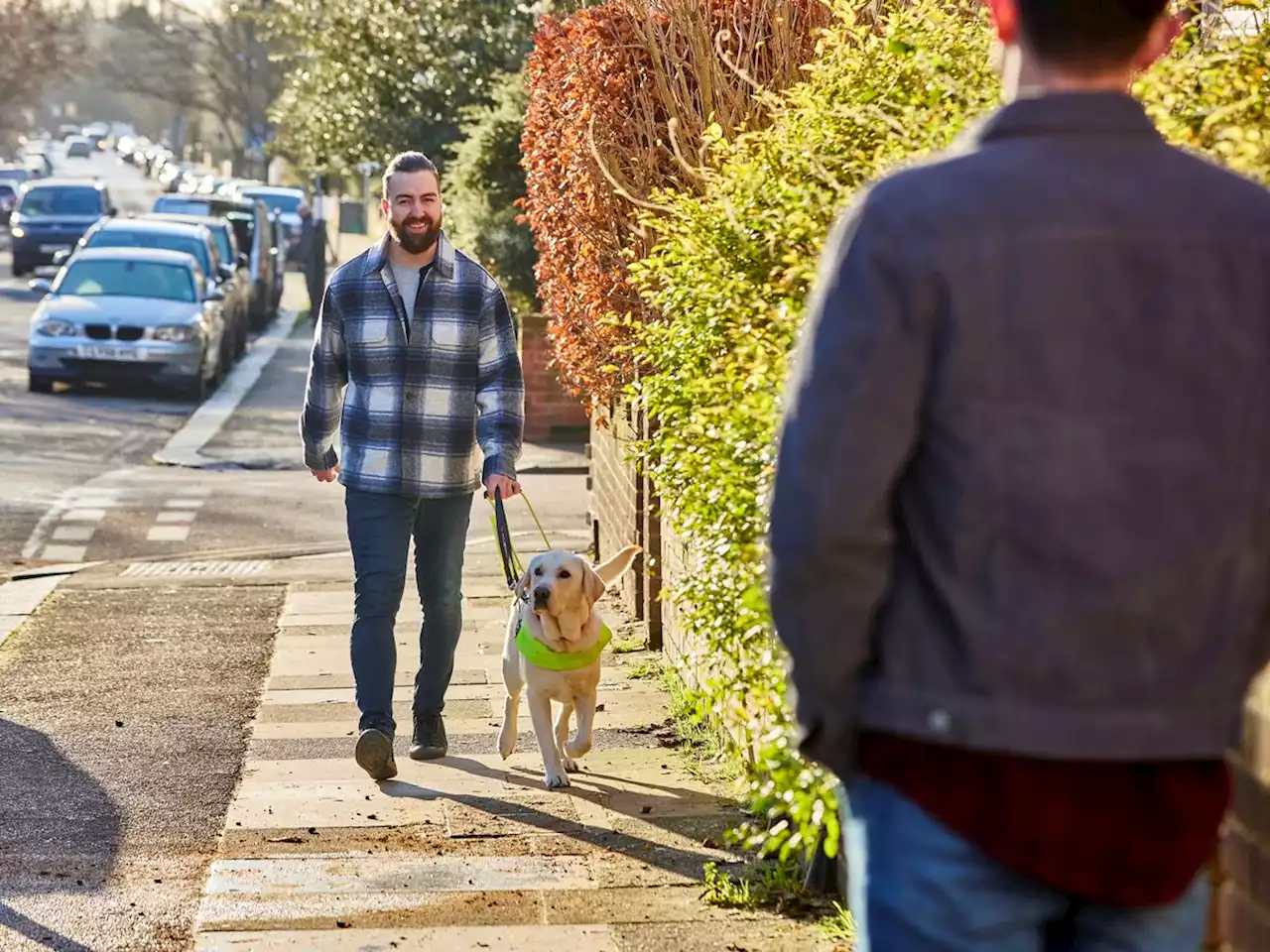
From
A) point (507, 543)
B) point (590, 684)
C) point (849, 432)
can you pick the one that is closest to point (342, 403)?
point (507, 543)

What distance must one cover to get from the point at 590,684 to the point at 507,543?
1.90 ft

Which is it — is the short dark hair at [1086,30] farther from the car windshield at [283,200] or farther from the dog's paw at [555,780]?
the car windshield at [283,200]

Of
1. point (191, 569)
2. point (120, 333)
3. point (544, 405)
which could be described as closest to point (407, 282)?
point (191, 569)

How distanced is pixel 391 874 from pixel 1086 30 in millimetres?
3869

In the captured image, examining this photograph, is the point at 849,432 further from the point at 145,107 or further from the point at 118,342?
the point at 145,107

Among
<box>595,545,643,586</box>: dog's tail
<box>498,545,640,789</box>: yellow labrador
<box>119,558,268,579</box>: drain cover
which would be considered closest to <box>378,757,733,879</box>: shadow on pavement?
<box>498,545,640,789</box>: yellow labrador

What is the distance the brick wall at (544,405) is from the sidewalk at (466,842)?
32.6ft

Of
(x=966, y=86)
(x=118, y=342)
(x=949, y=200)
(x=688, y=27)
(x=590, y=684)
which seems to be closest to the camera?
(x=949, y=200)

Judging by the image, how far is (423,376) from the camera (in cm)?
701

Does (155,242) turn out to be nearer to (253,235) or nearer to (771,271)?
(253,235)

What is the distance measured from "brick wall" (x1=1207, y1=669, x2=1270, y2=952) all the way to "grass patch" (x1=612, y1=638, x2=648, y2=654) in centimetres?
550

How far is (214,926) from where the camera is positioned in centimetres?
524

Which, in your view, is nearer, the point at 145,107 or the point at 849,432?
the point at 849,432

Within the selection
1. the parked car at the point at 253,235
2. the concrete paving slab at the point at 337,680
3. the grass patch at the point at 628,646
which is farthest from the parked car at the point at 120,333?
the concrete paving slab at the point at 337,680
